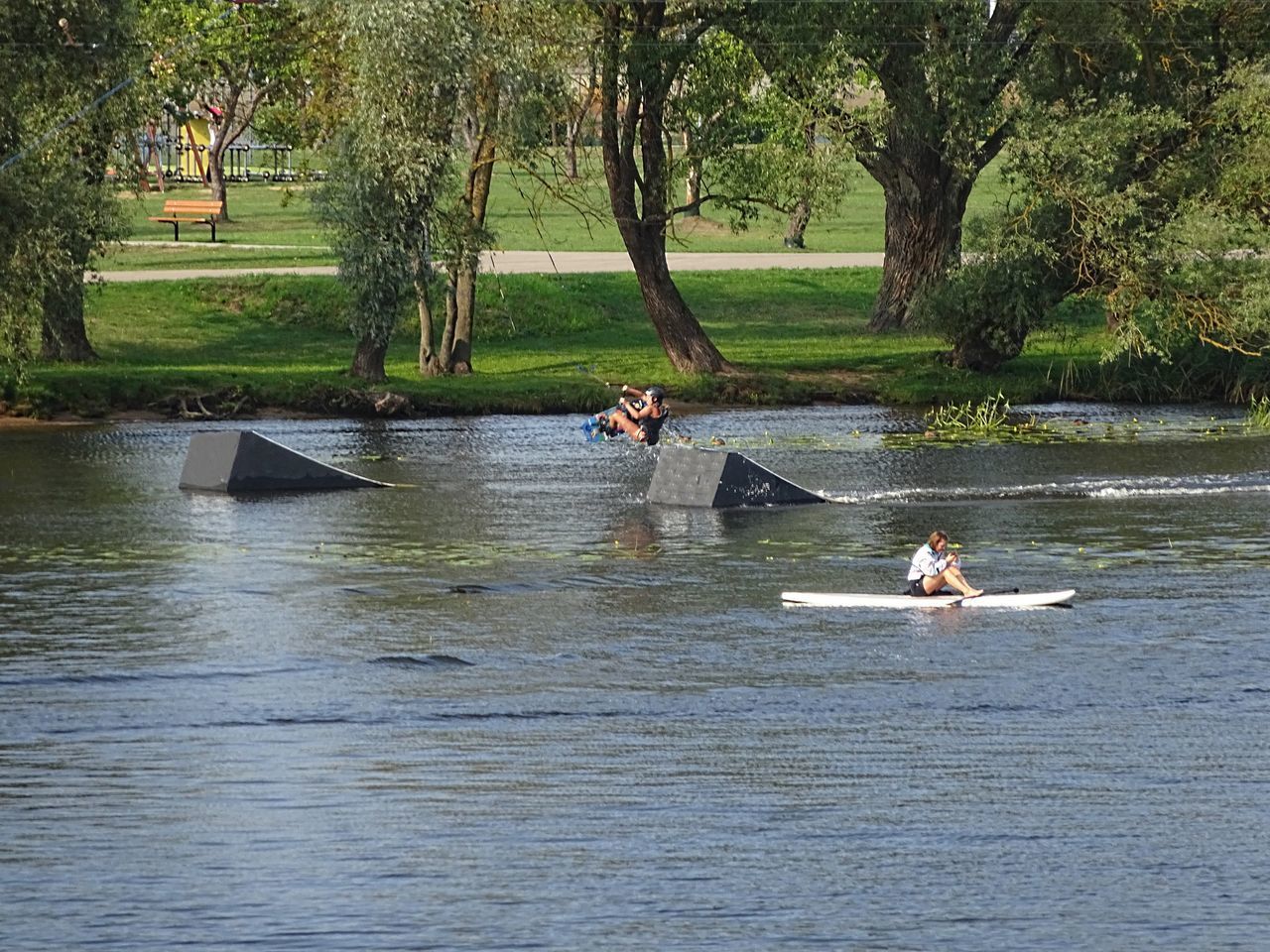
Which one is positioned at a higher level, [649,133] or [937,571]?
[649,133]

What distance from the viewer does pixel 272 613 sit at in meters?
25.1

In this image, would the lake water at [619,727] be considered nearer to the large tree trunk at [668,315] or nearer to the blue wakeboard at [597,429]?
the blue wakeboard at [597,429]

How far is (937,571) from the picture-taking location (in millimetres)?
25344

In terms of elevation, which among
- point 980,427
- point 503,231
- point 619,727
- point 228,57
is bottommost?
point 980,427

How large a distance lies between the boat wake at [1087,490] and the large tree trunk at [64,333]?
18528mm

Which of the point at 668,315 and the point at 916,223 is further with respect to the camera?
the point at 916,223

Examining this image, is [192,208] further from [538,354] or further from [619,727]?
[619,727]

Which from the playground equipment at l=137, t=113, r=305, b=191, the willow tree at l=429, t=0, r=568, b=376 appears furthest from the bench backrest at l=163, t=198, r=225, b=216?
the willow tree at l=429, t=0, r=568, b=376

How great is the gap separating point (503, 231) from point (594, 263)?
10.0 metres

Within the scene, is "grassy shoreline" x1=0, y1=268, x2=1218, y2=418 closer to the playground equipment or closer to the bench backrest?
the bench backrest

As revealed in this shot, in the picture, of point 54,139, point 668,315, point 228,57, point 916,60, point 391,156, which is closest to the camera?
point 54,139

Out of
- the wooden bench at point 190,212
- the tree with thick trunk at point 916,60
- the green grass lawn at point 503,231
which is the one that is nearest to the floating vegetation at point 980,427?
the tree with thick trunk at point 916,60

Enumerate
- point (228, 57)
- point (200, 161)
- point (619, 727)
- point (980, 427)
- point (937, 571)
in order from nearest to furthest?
point (619, 727) < point (937, 571) < point (980, 427) < point (228, 57) < point (200, 161)

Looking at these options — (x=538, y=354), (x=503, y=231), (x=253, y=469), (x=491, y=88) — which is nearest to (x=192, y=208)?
(x=503, y=231)
